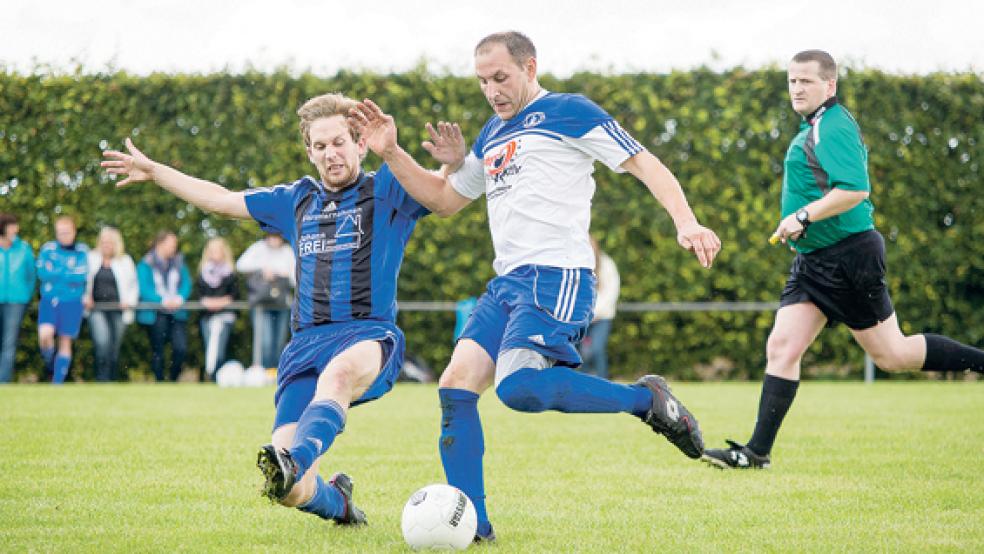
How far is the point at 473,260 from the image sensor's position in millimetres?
16031

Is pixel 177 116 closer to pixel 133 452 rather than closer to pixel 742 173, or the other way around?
pixel 742 173

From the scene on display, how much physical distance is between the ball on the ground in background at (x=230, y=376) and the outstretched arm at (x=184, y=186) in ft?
30.8

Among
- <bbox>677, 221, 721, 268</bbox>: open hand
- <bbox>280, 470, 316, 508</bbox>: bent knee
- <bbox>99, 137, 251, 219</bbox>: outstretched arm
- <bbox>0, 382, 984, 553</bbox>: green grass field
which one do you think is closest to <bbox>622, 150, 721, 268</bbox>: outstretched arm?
<bbox>677, 221, 721, 268</bbox>: open hand

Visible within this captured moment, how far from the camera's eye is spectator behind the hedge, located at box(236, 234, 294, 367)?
592 inches

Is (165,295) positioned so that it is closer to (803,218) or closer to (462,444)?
(803,218)

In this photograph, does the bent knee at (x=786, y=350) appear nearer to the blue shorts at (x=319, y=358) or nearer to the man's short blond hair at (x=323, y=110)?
the blue shorts at (x=319, y=358)

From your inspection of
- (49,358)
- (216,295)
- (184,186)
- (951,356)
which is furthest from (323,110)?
(49,358)

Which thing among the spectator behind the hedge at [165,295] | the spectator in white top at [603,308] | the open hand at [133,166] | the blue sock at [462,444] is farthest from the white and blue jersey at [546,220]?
the spectator behind the hedge at [165,295]

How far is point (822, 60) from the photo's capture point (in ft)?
23.1

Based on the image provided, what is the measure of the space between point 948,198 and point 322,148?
40.6ft

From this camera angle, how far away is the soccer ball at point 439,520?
4.55m

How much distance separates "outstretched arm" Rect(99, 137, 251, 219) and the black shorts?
3278mm

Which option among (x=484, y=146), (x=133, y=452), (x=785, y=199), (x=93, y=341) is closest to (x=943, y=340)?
(x=785, y=199)

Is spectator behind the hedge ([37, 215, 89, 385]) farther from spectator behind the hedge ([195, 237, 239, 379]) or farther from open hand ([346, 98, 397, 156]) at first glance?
open hand ([346, 98, 397, 156])
